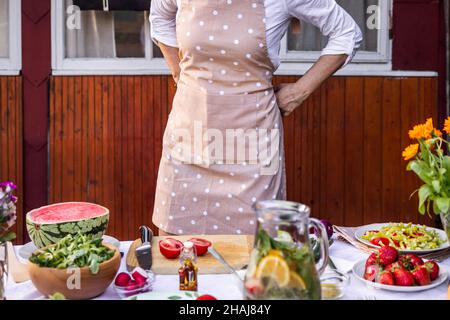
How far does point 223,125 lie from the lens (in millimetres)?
2838

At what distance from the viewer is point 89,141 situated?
4543 mm

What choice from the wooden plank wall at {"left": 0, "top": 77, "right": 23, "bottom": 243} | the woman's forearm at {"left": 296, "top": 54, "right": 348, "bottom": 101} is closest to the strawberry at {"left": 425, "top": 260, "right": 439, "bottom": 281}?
the woman's forearm at {"left": 296, "top": 54, "right": 348, "bottom": 101}

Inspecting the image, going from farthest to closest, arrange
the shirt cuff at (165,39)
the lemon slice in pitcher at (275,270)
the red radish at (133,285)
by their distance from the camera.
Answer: the shirt cuff at (165,39) < the red radish at (133,285) < the lemon slice in pitcher at (275,270)

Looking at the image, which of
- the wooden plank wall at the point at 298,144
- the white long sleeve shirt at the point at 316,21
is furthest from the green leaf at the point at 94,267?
the wooden plank wall at the point at 298,144

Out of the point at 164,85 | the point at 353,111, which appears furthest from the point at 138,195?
the point at 353,111

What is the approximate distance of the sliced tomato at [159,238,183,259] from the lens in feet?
7.04

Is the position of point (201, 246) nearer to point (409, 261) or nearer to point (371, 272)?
point (371, 272)

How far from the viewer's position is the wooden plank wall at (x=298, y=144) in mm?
4527

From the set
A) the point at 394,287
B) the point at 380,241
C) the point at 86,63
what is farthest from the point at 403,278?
the point at 86,63

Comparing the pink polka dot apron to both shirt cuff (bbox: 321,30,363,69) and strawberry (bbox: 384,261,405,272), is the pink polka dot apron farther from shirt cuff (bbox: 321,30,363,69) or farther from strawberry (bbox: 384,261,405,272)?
strawberry (bbox: 384,261,405,272)

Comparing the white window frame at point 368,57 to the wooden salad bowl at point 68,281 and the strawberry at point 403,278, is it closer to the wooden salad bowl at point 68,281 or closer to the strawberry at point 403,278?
the strawberry at point 403,278

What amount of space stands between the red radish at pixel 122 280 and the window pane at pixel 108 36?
116 inches

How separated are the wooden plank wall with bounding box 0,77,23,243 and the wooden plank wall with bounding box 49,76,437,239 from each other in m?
0.23
